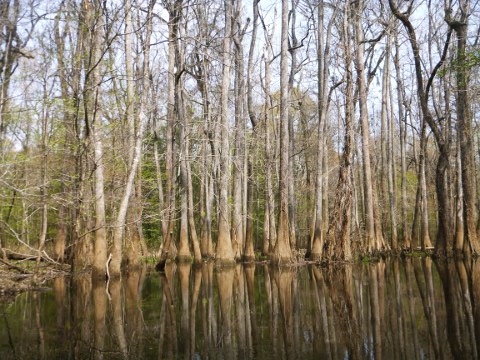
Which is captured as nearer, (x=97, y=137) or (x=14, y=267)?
(x=14, y=267)

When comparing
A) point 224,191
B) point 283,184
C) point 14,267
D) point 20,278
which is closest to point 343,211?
point 283,184

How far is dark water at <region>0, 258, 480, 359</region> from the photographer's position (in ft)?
A: 14.7

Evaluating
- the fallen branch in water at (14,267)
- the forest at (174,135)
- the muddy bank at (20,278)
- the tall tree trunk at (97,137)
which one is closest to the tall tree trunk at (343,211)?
the forest at (174,135)

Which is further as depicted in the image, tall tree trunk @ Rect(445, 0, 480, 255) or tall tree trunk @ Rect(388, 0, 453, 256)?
tall tree trunk @ Rect(388, 0, 453, 256)

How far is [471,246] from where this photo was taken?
15641 mm

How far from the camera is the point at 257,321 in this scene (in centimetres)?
617

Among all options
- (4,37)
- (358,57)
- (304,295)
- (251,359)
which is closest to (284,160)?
(358,57)

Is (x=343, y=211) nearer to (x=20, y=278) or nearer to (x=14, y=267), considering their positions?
(x=20, y=278)

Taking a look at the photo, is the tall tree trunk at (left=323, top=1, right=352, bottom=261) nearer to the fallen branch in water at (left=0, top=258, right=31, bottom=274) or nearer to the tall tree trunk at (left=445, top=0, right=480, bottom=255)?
the tall tree trunk at (left=445, top=0, right=480, bottom=255)

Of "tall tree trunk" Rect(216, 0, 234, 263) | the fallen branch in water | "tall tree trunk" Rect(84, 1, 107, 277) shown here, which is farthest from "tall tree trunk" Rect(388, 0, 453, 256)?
the fallen branch in water

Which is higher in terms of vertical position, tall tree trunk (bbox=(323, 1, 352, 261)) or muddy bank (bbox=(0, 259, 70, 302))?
tall tree trunk (bbox=(323, 1, 352, 261))

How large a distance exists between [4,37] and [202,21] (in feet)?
26.4

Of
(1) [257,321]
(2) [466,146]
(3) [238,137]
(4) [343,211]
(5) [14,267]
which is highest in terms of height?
(3) [238,137]

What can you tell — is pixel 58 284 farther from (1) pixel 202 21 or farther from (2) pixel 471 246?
(2) pixel 471 246
